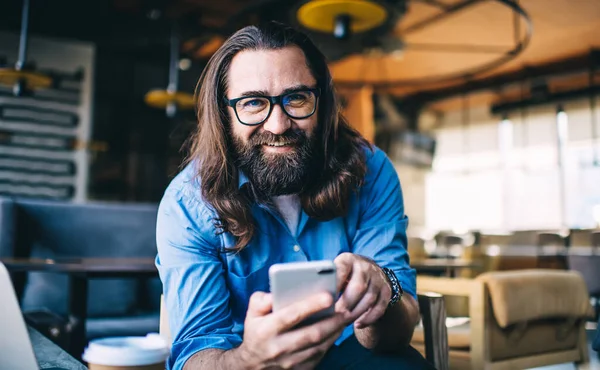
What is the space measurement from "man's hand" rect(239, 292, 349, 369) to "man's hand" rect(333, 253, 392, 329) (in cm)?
6

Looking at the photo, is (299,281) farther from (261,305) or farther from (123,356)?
(123,356)

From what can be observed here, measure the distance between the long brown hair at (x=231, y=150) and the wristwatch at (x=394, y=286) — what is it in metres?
0.24

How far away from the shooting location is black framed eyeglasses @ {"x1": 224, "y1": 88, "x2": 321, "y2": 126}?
1410 mm

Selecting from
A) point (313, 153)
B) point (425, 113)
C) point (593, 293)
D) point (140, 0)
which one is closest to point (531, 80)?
point (425, 113)

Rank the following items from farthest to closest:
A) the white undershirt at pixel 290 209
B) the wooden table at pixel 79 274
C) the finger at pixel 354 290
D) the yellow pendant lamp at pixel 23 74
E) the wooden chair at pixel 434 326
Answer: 1. the yellow pendant lamp at pixel 23 74
2. the wooden table at pixel 79 274
3. the wooden chair at pixel 434 326
4. the white undershirt at pixel 290 209
5. the finger at pixel 354 290

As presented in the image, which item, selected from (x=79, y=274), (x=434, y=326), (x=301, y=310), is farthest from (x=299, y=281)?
(x=79, y=274)

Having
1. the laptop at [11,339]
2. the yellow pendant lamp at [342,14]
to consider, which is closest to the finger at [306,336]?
the laptop at [11,339]

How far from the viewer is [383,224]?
1.49 metres

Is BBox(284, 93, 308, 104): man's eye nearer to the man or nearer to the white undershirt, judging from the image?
the man

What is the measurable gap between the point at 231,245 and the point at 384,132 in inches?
417

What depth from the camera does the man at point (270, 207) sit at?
1.28 m

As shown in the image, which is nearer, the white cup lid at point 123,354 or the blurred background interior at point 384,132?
the white cup lid at point 123,354

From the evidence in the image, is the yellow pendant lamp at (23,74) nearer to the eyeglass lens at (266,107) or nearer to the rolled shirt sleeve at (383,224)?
the eyeglass lens at (266,107)

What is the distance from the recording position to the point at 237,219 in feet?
4.51
